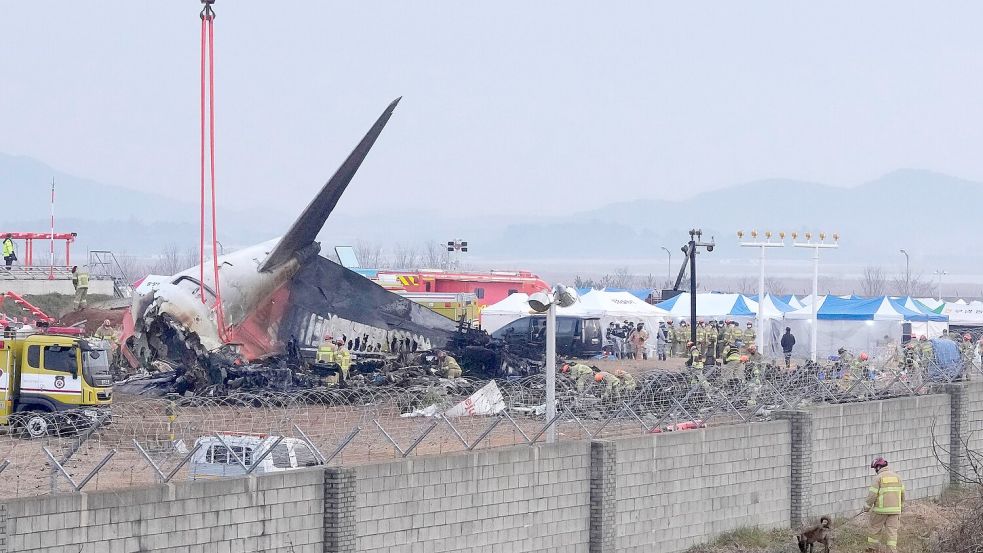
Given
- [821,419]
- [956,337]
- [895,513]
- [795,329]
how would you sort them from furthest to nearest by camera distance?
[795,329] < [956,337] < [821,419] < [895,513]

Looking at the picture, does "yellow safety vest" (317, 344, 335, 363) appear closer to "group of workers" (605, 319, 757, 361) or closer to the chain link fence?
the chain link fence

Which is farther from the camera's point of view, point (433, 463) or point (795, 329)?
point (795, 329)

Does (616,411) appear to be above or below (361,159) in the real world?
below

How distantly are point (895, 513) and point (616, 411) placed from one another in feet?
14.7

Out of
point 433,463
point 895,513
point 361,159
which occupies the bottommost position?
point 895,513

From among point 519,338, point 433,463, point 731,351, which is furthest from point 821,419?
point 519,338

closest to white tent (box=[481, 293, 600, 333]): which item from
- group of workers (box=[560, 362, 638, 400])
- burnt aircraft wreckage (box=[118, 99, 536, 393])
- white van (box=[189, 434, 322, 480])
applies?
burnt aircraft wreckage (box=[118, 99, 536, 393])

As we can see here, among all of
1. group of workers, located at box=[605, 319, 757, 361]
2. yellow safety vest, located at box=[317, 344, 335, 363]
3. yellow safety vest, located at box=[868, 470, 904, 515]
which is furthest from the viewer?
group of workers, located at box=[605, 319, 757, 361]

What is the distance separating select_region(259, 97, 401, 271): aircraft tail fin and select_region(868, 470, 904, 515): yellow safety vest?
59.0ft

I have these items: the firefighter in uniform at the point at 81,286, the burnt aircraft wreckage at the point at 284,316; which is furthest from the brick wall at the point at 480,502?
the firefighter in uniform at the point at 81,286

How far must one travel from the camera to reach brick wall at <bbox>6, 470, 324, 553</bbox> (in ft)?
41.0

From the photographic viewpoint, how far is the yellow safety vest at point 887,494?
20.2 meters

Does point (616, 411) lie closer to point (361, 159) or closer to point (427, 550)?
point (427, 550)

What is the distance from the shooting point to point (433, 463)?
53.1 ft
